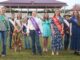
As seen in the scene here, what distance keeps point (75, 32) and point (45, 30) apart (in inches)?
75.6

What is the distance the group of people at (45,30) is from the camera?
60.5 feet

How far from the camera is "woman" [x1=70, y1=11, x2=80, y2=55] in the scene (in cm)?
1935

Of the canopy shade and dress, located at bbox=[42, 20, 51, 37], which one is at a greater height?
the canopy shade

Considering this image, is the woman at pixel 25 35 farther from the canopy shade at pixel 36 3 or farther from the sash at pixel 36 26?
the canopy shade at pixel 36 3

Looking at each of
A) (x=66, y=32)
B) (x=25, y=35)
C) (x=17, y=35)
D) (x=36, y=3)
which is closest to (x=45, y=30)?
(x=66, y=32)

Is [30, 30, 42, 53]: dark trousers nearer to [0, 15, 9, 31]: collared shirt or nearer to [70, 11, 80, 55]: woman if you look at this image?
[0, 15, 9, 31]: collared shirt


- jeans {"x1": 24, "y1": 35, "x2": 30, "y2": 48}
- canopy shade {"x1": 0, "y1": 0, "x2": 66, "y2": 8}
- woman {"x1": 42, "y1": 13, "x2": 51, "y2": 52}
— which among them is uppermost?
canopy shade {"x1": 0, "y1": 0, "x2": 66, "y2": 8}

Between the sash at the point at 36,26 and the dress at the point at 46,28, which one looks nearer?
the sash at the point at 36,26

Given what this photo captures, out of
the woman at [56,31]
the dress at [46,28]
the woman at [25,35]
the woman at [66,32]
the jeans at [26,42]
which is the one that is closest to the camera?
the woman at [56,31]

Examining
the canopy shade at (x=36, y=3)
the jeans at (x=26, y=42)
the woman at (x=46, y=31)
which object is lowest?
the jeans at (x=26, y=42)

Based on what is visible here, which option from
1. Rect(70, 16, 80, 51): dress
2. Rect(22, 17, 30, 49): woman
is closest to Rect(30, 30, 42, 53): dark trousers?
Rect(70, 16, 80, 51): dress

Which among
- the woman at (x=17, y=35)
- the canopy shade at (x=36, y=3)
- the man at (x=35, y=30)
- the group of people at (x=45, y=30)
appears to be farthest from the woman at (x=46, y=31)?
the canopy shade at (x=36, y=3)

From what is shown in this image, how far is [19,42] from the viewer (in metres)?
20.8

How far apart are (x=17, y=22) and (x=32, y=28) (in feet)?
7.21
